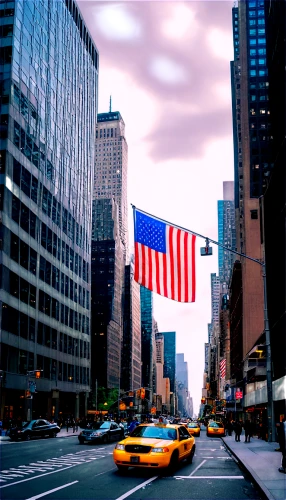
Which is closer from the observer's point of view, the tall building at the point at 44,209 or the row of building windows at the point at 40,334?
the row of building windows at the point at 40,334

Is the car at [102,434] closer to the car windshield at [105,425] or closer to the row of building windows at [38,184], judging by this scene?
the car windshield at [105,425]

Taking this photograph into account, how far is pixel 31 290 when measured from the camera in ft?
231

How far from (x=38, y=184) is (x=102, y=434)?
46.0 meters

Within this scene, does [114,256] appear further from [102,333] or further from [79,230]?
[79,230]

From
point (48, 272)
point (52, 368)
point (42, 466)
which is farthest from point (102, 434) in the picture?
point (48, 272)

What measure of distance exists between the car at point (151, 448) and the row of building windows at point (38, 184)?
51137mm

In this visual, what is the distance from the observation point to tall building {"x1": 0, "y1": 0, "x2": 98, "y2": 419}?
6388cm

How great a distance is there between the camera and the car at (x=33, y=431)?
42.9 meters

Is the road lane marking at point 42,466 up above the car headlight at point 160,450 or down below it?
below

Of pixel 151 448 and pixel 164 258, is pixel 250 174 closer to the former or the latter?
pixel 164 258

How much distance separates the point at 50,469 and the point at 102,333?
161 metres

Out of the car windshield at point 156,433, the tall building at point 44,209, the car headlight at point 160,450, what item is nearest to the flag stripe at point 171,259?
the car windshield at point 156,433

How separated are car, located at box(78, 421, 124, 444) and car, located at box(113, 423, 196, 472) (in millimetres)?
17954

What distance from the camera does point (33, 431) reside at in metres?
44.9
